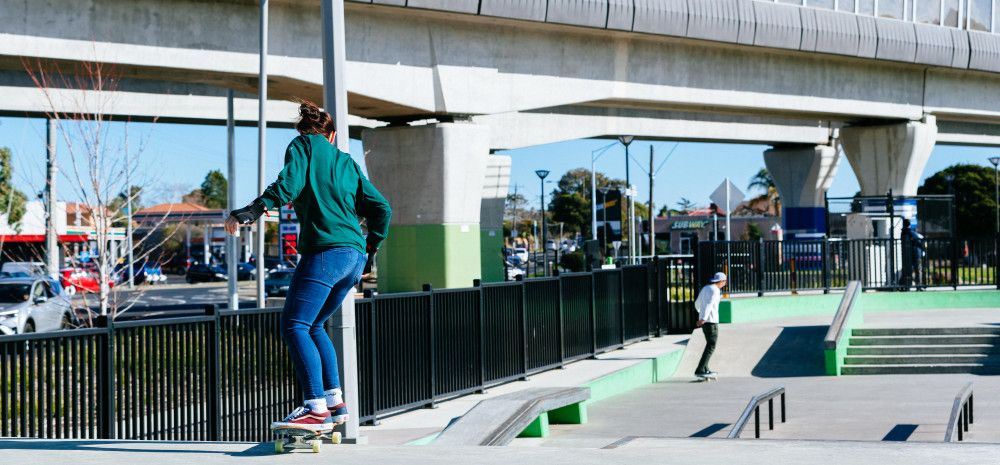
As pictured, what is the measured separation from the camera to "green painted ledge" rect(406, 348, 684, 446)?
13.0 metres

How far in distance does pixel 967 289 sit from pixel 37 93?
2169cm

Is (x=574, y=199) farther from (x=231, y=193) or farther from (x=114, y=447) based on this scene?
(x=114, y=447)

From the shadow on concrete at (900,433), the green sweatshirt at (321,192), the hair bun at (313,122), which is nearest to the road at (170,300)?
the shadow on concrete at (900,433)

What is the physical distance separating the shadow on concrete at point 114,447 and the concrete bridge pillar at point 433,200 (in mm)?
19214

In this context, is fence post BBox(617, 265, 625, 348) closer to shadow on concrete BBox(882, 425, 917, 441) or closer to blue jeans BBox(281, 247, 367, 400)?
shadow on concrete BBox(882, 425, 917, 441)

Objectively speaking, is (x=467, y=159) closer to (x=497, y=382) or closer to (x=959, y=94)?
(x=497, y=382)

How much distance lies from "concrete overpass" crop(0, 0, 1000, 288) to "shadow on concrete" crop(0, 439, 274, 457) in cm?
1388

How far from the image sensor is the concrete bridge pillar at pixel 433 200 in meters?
26.9

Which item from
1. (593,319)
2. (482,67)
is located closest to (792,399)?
(593,319)

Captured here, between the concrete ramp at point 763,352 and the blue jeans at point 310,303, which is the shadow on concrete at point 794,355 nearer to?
the concrete ramp at point 763,352

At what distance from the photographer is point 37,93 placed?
27781 mm

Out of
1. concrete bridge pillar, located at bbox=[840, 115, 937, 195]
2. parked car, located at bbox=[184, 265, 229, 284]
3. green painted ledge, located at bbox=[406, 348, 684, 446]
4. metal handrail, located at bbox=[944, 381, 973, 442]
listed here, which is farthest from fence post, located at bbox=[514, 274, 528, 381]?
parked car, located at bbox=[184, 265, 229, 284]

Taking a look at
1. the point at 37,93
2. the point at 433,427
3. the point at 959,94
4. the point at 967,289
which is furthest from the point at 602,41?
the point at 433,427

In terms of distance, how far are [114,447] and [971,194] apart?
107 metres
